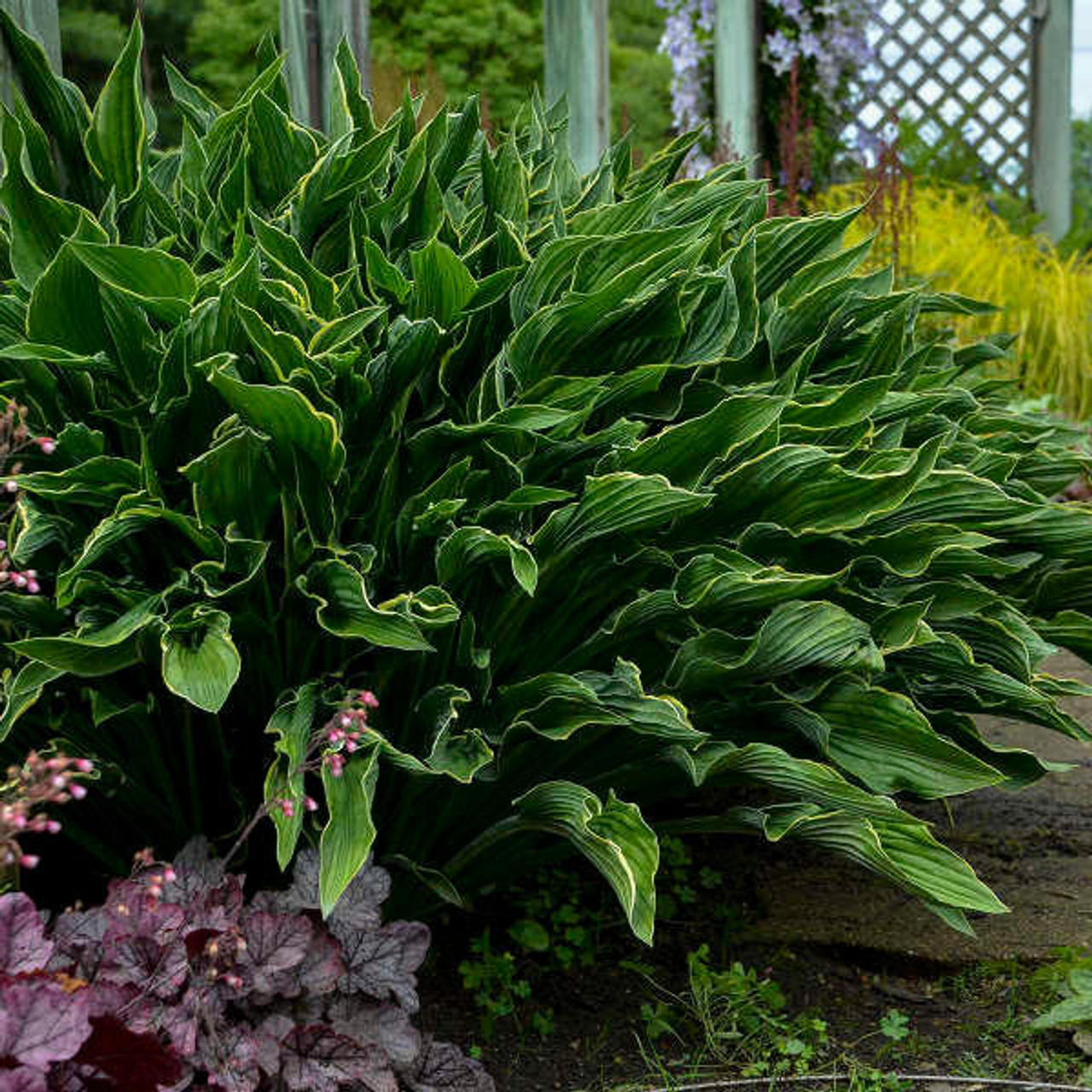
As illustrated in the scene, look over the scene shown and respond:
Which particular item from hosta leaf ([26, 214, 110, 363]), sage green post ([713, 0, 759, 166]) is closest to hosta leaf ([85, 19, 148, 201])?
hosta leaf ([26, 214, 110, 363])

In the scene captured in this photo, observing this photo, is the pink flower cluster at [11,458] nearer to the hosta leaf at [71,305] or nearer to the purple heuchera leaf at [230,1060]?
the hosta leaf at [71,305]

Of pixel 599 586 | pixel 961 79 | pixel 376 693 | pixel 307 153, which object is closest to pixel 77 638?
pixel 376 693

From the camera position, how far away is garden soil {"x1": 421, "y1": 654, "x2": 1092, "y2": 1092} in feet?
7.14

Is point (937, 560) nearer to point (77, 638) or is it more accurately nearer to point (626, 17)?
point (77, 638)

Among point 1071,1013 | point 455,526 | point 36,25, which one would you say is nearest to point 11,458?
point 455,526

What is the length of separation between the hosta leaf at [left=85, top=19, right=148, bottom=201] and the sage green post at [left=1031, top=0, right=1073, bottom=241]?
845 centimetres

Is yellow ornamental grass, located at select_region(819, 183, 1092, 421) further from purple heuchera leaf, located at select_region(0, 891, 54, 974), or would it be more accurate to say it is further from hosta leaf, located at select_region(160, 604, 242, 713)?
purple heuchera leaf, located at select_region(0, 891, 54, 974)

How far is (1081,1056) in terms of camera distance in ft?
6.96

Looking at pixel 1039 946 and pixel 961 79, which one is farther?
pixel 961 79

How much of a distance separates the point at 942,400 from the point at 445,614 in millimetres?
1074

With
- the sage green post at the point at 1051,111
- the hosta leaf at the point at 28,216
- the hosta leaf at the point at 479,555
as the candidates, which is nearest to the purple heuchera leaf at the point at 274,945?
the hosta leaf at the point at 479,555

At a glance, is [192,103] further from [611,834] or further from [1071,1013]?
[1071,1013]

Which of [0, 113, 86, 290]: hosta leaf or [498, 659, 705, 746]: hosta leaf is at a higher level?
[0, 113, 86, 290]: hosta leaf

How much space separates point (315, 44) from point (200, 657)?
2.13m
